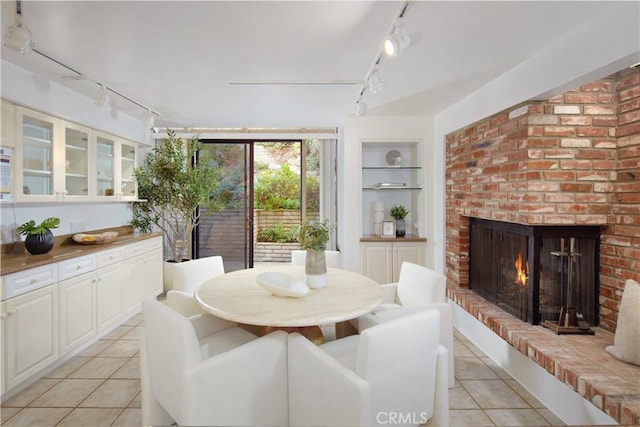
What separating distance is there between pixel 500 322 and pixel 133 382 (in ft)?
8.86

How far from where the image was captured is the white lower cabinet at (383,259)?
4.12 m

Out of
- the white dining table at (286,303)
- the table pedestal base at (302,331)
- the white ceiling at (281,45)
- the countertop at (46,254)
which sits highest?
the white ceiling at (281,45)

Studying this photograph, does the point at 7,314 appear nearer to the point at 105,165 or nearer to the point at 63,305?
the point at 63,305

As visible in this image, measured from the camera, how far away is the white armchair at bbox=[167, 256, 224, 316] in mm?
2443

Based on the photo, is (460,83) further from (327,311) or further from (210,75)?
(327,311)

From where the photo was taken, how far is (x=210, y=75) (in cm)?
280

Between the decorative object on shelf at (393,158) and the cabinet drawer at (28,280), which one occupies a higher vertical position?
the decorative object on shelf at (393,158)

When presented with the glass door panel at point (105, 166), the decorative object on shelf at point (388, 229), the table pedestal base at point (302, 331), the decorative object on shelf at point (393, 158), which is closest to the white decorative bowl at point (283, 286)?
the table pedestal base at point (302, 331)

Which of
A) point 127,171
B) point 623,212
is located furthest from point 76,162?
point 623,212

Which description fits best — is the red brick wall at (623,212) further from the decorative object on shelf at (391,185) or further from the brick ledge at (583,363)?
the decorative object on shelf at (391,185)

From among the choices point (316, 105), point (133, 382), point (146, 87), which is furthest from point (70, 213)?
point (316, 105)

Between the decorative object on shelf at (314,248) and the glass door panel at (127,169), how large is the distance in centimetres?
283

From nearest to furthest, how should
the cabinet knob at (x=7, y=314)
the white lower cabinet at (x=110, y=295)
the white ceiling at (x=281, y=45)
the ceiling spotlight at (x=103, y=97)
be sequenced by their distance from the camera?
the white ceiling at (x=281, y=45) < the cabinet knob at (x=7, y=314) < the ceiling spotlight at (x=103, y=97) < the white lower cabinet at (x=110, y=295)

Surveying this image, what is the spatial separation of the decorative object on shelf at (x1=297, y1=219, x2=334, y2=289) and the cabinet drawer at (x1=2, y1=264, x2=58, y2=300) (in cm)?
185
